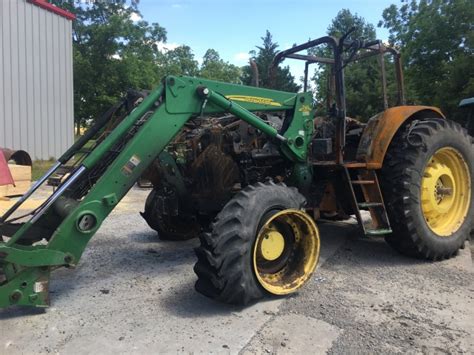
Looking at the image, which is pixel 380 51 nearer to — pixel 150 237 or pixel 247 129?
pixel 247 129

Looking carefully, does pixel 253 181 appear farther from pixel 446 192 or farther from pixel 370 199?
pixel 446 192

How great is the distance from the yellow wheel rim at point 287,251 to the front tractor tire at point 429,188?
4.37 feet

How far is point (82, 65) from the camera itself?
31016 millimetres

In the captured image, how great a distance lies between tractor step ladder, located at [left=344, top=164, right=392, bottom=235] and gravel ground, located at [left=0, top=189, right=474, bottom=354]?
0.44m

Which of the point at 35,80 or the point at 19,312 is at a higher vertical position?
the point at 35,80

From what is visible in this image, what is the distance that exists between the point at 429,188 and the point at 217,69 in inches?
2781

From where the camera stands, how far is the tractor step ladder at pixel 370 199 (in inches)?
198

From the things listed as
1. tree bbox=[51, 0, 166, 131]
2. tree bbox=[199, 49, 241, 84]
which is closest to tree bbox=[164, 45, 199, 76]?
tree bbox=[199, 49, 241, 84]

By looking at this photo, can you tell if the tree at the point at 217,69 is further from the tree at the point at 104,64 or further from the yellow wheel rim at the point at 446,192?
the yellow wheel rim at the point at 446,192

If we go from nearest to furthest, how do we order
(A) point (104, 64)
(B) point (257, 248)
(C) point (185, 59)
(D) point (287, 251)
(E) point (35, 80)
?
(B) point (257, 248), (D) point (287, 251), (E) point (35, 80), (A) point (104, 64), (C) point (185, 59)

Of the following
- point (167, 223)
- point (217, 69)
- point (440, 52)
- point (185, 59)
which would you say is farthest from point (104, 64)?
point (217, 69)

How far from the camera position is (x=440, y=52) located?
24.8 meters

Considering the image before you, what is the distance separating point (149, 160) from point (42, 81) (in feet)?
44.4

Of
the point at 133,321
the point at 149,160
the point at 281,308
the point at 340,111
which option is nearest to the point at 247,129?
the point at 340,111
